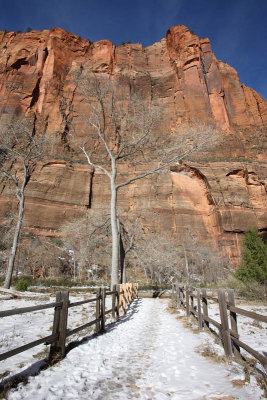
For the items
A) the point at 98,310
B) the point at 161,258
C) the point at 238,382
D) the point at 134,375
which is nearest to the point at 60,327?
the point at 134,375

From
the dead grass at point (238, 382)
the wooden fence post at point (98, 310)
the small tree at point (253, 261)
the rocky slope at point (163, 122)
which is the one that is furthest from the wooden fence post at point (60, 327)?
the rocky slope at point (163, 122)

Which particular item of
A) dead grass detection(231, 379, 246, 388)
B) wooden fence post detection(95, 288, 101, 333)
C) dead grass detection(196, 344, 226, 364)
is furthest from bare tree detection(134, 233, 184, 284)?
dead grass detection(231, 379, 246, 388)

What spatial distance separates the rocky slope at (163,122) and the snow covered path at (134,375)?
3227cm

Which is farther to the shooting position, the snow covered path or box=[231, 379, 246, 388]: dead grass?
box=[231, 379, 246, 388]: dead grass

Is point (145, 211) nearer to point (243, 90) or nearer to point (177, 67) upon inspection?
point (177, 67)

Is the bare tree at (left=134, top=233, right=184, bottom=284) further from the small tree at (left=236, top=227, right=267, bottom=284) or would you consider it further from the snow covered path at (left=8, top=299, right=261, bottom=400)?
the snow covered path at (left=8, top=299, right=261, bottom=400)

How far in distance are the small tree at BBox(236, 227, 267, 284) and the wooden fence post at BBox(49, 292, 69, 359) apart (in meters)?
18.2

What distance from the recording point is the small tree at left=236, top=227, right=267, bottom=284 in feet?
60.8

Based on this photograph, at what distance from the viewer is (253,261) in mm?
19375

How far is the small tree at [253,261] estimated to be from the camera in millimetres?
18531

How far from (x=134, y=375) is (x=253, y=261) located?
18880 millimetres

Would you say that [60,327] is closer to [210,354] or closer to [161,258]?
[210,354]

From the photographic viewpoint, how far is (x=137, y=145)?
698 inches

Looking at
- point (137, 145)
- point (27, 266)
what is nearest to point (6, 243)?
point (27, 266)
